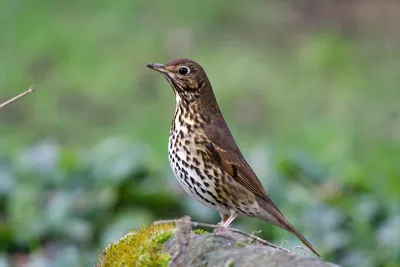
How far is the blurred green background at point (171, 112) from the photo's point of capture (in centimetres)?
816

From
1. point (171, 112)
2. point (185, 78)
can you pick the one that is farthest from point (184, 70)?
point (171, 112)

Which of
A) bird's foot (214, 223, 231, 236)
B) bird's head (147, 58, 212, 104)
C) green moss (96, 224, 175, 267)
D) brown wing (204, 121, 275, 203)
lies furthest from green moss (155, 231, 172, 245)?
bird's head (147, 58, 212, 104)

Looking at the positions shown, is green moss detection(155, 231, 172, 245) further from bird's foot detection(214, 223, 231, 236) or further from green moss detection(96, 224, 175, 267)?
bird's foot detection(214, 223, 231, 236)

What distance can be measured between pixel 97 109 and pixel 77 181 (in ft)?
10.5

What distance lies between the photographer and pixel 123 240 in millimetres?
4887

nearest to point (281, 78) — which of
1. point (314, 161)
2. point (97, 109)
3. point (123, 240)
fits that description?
point (97, 109)

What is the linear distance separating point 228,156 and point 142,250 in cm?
167

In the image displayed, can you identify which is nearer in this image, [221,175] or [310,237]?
[221,175]

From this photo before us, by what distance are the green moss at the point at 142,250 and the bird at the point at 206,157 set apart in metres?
1.06

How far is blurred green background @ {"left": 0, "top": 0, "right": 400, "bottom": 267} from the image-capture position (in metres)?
8.16

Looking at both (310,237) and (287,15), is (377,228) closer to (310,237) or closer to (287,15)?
(310,237)

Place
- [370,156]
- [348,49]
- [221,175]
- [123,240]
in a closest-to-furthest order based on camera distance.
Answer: [123,240]
[221,175]
[370,156]
[348,49]

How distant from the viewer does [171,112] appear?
1162 centimetres

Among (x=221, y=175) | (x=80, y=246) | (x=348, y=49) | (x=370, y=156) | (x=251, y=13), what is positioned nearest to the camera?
(x=221, y=175)
